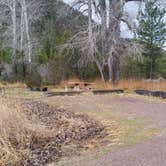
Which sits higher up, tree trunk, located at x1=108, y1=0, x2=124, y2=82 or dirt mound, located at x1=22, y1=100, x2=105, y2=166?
tree trunk, located at x1=108, y1=0, x2=124, y2=82

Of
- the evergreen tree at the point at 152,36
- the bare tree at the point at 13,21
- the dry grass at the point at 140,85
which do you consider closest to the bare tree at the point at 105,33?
the dry grass at the point at 140,85

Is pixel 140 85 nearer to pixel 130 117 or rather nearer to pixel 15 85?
pixel 15 85

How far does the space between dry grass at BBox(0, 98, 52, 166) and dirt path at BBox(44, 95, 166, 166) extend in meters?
1.06

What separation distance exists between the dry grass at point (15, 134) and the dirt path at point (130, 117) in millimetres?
1059

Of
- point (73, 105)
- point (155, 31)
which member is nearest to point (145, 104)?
point (73, 105)

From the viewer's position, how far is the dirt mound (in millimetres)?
5575

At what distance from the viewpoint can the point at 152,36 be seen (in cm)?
2942

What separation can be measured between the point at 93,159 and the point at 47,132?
185cm

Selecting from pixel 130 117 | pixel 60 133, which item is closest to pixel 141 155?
pixel 60 133

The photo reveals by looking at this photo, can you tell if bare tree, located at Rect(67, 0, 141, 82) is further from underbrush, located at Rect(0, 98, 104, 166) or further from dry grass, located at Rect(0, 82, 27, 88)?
underbrush, located at Rect(0, 98, 104, 166)

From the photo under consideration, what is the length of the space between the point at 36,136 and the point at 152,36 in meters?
24.1

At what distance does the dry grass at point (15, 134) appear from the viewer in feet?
17.4

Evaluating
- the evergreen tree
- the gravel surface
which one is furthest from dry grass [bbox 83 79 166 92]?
the evergreen tree

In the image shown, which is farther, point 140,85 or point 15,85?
point 15,85
